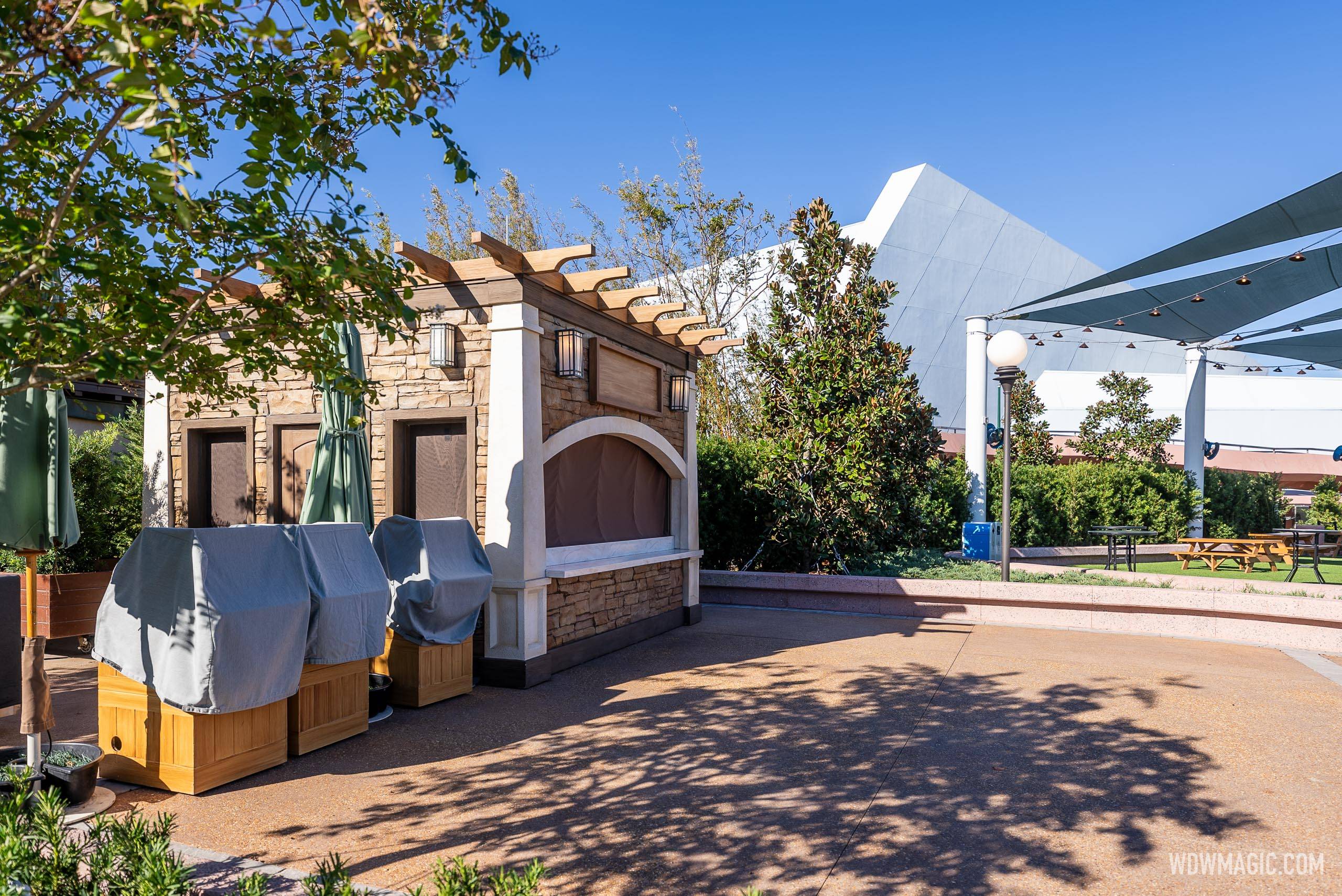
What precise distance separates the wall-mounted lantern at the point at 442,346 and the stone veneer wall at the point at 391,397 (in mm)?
93

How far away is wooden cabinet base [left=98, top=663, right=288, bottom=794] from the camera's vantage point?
167 inches

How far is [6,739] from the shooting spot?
5.19m

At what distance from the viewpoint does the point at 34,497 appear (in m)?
4.16

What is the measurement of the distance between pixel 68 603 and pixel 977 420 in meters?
12.1

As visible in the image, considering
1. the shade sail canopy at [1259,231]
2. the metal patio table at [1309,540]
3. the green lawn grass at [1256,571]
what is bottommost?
the green lawn grass at [1256,571]

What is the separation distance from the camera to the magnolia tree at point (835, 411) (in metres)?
10.7

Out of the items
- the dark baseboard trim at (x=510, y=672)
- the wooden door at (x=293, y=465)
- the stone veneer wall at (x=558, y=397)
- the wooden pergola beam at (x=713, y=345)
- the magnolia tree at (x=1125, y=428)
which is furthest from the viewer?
the magnolia tree at (x=1125, y=428)

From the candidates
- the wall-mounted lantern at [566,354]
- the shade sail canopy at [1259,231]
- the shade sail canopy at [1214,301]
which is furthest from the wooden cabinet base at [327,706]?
the shade sail canopy at [1214,301]

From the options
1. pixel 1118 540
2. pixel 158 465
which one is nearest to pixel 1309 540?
pixel 1118 540

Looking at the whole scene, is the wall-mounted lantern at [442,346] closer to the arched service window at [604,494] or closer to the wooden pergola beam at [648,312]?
the arched service window at [604,494]

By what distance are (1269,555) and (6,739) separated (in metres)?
16.0

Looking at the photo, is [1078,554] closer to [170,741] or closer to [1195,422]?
[1195,422]

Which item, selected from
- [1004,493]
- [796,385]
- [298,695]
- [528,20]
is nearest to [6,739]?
[298,695]
